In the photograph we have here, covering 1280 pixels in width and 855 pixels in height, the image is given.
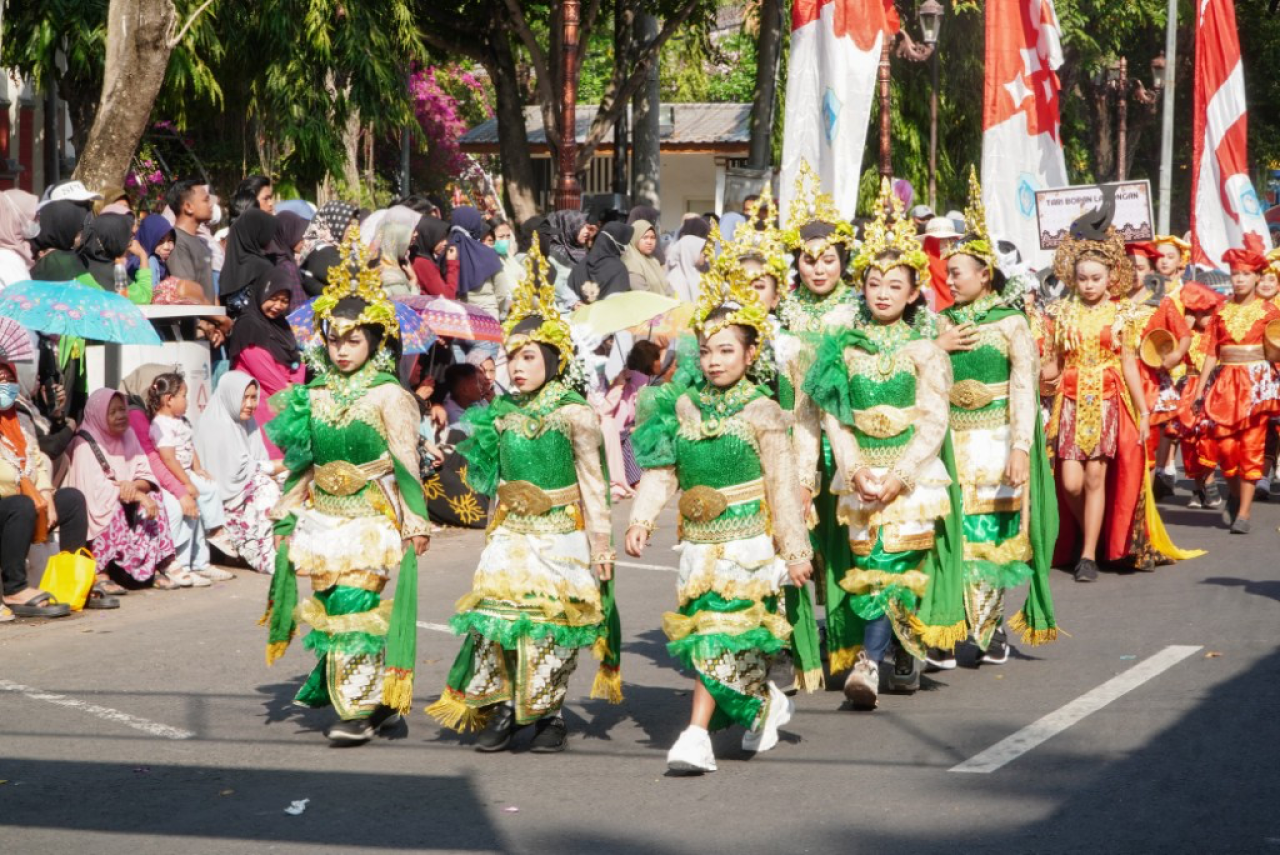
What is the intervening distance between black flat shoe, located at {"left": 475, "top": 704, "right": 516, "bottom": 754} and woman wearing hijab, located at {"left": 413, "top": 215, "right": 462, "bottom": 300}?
757 centimetres

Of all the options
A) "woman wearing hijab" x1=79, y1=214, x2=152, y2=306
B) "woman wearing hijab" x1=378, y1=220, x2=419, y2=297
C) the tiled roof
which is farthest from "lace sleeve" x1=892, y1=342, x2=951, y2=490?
the tiled roof

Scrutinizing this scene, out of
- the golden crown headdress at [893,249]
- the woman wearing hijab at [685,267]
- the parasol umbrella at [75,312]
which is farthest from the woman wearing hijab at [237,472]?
the woman wearing hijab at [685,267]

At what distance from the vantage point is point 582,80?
5209 cm

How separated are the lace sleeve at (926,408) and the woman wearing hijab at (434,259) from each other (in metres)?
6.95

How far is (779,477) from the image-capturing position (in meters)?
6.95

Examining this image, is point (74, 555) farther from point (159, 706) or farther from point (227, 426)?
point (159, 706)

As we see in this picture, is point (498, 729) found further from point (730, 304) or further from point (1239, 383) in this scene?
point (1239, 383)

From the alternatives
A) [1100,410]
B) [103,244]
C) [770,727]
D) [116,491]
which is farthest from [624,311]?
[770,727]

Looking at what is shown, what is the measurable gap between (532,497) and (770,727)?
1.26 m

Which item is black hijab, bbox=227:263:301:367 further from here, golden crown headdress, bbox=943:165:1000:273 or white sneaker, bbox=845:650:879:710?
white sneaker, bbox=845:650:879:710

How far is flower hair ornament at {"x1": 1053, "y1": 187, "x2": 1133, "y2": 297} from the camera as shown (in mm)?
10867

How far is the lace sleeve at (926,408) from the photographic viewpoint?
791 centimetres

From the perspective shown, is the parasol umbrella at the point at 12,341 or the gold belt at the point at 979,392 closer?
the gold belt at the point at 979,392

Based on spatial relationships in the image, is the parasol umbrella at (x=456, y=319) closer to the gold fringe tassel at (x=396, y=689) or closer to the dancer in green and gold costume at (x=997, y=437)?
the dancer in green and gold costume at (x=997, y=437)
